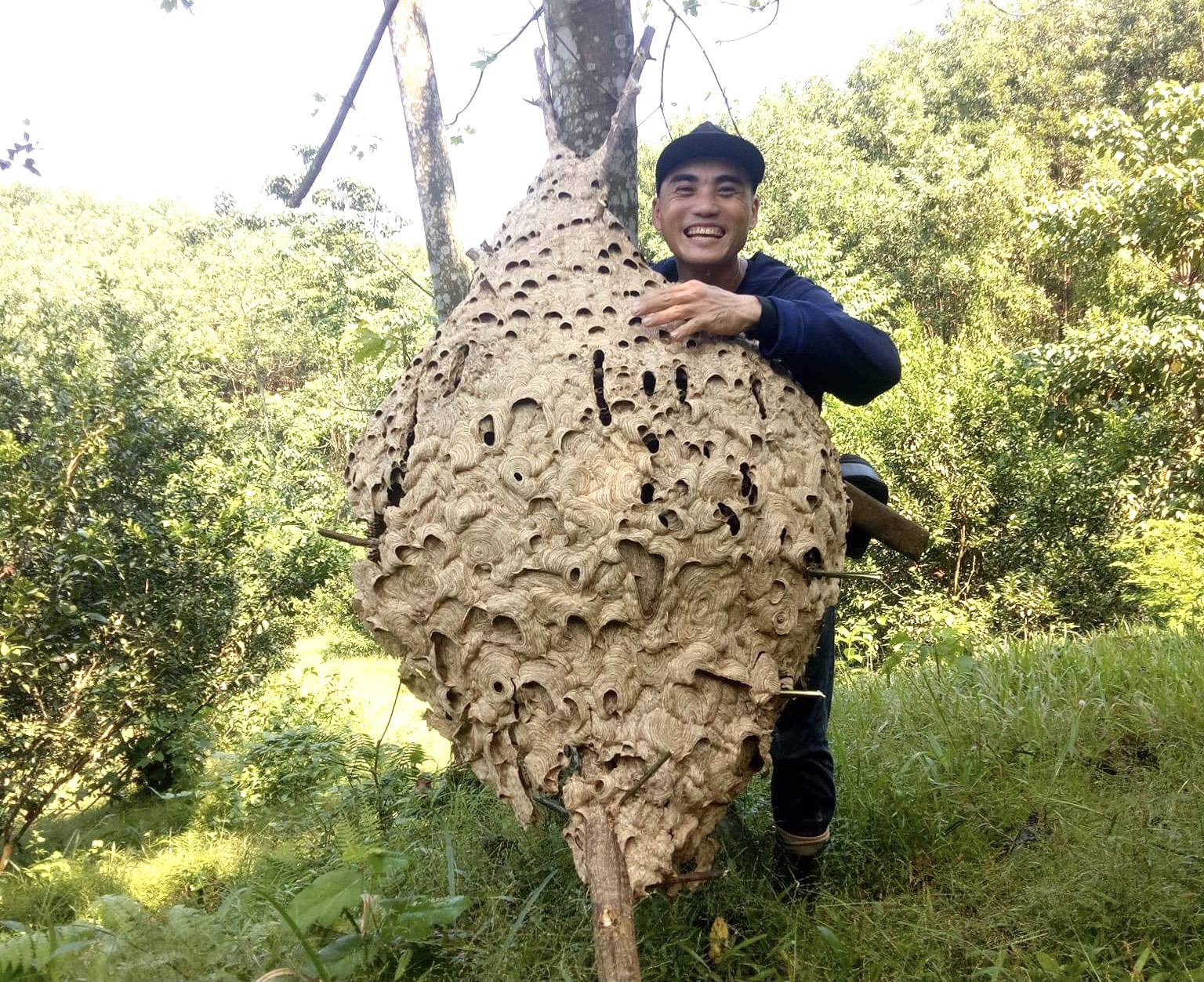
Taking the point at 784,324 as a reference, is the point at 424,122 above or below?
above

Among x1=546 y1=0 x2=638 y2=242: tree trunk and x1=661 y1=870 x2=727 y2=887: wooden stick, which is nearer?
x1=661 y1=870 x2=727 y2=887: wooden stick

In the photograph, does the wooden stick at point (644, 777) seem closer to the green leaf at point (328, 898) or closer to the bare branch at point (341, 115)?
the green leaf at point (328, 898)

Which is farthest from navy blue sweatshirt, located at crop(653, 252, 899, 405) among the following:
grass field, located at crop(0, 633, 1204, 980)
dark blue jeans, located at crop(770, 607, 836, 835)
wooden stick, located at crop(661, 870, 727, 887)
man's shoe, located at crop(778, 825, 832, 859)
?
grass field, located at crop(0, 633, 1204, 980)

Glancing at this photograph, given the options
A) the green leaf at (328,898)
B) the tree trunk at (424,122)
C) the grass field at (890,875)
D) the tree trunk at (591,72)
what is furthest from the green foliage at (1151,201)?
the green leaf at (328,898)

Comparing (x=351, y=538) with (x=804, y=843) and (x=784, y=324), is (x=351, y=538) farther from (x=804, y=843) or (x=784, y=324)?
(x=804, y=843)

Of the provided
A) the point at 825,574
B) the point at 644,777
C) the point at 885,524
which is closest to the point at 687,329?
the point at 825,574

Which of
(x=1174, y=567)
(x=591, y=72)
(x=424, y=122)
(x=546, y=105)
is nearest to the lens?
(x=546, y=105)

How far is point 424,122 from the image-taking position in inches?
212

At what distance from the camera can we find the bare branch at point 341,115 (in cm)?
292

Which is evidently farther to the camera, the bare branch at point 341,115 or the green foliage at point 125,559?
the green foliage at point 125,559

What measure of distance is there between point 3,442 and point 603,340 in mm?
5620

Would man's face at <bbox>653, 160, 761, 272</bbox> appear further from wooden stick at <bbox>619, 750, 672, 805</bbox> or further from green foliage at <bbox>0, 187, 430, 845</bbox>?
green foliage at <bbox>0, 187, 430, 845</bbox>

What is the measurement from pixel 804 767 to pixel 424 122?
4.81 meters

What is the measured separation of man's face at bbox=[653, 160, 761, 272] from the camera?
2.36m
